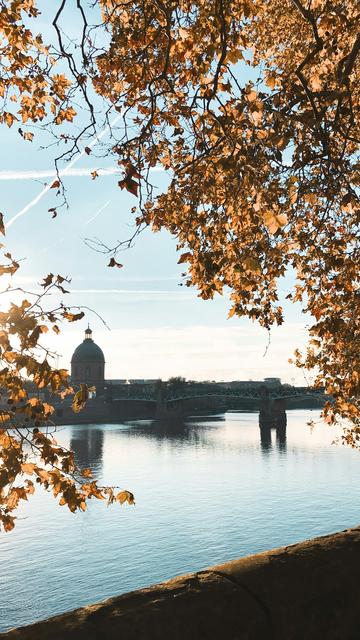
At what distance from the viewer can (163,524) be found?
3094 centimetres

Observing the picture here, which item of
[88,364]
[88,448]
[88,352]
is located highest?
[88,352]

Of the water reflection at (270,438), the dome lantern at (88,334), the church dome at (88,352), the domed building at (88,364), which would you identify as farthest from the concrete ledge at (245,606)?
the dome lantern at (88,334)

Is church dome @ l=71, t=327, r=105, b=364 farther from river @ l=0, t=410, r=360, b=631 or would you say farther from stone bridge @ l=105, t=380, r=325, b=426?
river @ l=0, t=410, r=360, b=631

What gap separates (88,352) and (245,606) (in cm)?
15040

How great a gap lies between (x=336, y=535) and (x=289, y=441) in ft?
245

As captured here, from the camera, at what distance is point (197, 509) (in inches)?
1341

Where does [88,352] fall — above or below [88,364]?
above

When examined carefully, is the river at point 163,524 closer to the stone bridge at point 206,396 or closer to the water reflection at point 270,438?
the water reflection at point 270,438

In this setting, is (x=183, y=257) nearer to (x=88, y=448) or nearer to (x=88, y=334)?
(x=88, y=448)

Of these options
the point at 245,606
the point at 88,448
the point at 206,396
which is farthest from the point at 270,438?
the point at 245,606

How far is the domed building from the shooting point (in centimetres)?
14915

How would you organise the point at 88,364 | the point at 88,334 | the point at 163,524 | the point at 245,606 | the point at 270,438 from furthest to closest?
the point at 88,334 → the point at 88,364 → the point at 270,438 → the point at 163,524 → the point at 245,606

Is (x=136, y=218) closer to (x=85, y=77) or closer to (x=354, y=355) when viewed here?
(x=85, y=77)

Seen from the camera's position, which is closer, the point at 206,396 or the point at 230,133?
the point at 230,133
